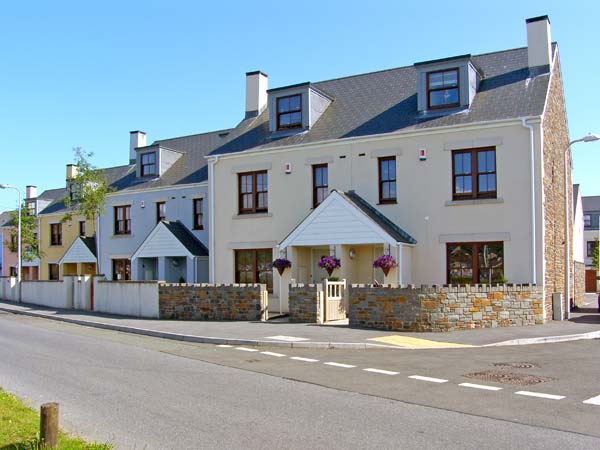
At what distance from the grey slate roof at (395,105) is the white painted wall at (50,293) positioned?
9.55 metres

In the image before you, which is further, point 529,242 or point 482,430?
point 529,242

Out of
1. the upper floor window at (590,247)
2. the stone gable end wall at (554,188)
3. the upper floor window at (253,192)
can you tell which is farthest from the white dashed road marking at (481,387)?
the upper floor window at (590,247)

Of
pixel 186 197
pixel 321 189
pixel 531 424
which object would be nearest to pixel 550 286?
pixel 321 189

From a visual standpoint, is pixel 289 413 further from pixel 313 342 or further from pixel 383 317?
pixel 383 317

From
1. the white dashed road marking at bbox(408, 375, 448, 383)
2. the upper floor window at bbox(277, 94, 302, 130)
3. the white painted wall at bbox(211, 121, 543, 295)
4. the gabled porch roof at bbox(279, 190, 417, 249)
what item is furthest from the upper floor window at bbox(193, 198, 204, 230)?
the white dashed road marking at bbox(408, 375, 448, 383)

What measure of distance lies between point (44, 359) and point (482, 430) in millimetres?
9644

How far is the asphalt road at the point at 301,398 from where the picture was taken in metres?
6.89

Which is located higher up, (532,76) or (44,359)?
(532,76)

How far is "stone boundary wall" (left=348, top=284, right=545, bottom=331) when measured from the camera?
57.0ft

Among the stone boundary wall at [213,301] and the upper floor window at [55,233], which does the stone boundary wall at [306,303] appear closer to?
the stone boundary wall at [213,301]

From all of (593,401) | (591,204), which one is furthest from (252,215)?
(591,204)

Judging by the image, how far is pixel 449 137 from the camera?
71.6 ft

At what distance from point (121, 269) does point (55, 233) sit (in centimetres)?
951

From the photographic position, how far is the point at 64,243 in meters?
40.9
